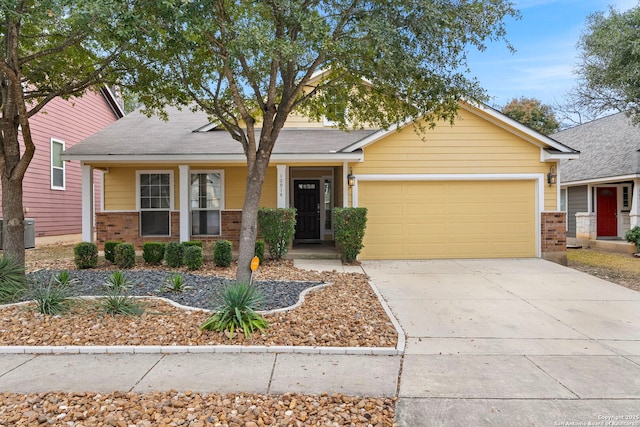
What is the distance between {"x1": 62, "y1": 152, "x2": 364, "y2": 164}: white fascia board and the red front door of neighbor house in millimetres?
11644

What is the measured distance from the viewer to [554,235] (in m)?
10.9

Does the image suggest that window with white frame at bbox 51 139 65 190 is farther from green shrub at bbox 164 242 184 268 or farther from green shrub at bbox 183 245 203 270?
green shrub at bbox 183 245 203 270

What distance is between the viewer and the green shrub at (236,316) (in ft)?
15.4

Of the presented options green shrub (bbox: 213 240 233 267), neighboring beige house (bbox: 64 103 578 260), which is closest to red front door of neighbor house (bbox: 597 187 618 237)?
neighboring beige house (bbox: 64 103 578 260)

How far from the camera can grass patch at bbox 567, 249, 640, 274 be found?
10.6 m

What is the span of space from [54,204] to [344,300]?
13.6 m

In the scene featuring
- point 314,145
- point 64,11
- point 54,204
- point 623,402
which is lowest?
point 623,402

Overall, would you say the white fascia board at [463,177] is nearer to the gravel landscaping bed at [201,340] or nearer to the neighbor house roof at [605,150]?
the gravel landscaping bed at [201,340]

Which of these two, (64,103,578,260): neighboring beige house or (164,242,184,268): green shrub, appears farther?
(64,103,578,260): neighboring beige house

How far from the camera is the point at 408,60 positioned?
595 cm

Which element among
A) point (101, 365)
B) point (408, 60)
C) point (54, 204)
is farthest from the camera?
point (54, 204)

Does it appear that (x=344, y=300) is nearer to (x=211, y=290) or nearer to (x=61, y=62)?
(x=211, y=290)

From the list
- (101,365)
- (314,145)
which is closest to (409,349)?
(101,365)

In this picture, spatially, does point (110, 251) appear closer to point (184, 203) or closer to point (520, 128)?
point (184, 203)
